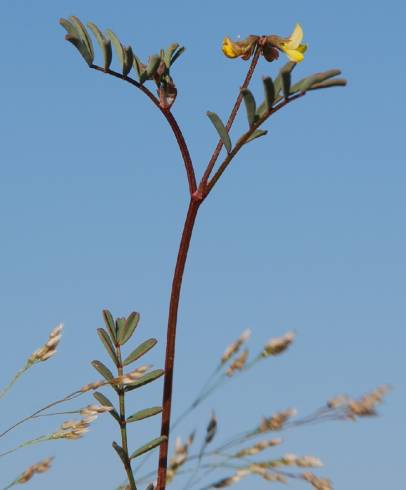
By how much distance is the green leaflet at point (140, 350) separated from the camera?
1780 mm

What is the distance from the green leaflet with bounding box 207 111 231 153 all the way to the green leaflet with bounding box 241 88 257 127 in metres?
0.06

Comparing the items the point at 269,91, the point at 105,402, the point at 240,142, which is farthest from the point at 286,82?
→ the point at 105,402

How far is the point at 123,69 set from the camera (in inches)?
73.3

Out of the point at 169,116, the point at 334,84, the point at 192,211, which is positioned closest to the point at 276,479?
the point at 192,211

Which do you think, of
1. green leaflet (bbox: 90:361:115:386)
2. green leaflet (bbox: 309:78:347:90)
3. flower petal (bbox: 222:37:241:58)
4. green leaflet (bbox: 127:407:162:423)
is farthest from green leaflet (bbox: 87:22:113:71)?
green leaflet (bbox: 127:407:162:423)

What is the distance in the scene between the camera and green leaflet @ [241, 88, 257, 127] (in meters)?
1.59

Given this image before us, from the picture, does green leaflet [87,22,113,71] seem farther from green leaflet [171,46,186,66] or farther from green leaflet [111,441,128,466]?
green leaflet [111,441,128,466]

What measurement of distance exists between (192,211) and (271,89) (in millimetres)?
270

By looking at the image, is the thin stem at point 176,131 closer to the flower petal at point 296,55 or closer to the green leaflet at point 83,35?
the green leaflet at point 83,35

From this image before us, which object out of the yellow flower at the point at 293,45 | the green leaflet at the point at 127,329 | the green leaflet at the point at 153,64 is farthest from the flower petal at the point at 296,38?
the green leaflet at the point at 127,329

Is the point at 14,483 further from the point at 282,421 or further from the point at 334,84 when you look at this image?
the point at 334,84

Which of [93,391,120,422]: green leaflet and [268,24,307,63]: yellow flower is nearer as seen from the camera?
[93,391,120,422]: green leaflet

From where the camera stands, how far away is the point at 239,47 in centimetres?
194

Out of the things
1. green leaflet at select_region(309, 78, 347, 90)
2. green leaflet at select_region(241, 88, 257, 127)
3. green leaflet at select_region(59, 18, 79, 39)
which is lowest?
green leaflet at select_region(309, 78, 347, 90)
